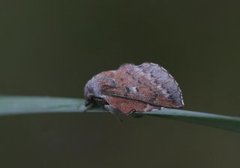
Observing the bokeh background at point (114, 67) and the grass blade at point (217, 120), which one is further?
the bokeh background at point (114, 67)

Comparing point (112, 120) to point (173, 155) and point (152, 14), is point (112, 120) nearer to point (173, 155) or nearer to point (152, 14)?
point (173, 155)

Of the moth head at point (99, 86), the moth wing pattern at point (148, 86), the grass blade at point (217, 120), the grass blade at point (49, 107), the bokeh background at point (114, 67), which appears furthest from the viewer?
the bokeh background at point (114, 67)

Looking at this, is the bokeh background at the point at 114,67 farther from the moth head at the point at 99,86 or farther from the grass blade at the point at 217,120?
the grass blade at the point at 217,120

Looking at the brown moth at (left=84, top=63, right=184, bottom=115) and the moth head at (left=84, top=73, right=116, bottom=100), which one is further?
the moth head at (left=84, top=73, right=116, bottom=100)

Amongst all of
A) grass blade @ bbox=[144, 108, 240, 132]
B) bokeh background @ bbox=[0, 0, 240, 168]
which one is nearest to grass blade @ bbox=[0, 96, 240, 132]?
grass blade @ bbox=[144, 108, 240, 132]

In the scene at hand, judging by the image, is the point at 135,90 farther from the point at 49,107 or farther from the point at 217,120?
the point at 217,120

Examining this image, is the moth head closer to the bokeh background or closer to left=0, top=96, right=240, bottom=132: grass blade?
left=0, top=96, right=240, bottom=132: grass blade

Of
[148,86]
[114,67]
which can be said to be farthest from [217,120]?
[114,67]

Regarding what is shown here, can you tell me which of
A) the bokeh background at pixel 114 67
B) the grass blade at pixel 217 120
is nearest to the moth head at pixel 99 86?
the grass blade at pixel 217 120
